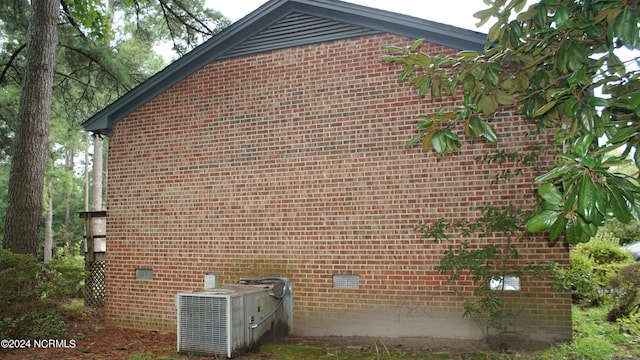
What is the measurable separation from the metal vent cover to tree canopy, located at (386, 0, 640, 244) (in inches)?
170

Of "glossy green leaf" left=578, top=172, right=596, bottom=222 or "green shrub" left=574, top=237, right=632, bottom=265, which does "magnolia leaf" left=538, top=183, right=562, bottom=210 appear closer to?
"glossy green leaf" left=578, top=172, right=596, bottom=222

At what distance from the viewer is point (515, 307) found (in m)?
6.17

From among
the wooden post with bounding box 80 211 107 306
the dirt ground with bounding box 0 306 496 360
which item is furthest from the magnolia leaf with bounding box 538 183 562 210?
the wooden post with bounding box 80 211 107 306

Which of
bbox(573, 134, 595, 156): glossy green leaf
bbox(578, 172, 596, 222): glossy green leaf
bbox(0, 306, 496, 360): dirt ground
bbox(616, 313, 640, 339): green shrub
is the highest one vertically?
bbox(573, 134, 595, 156): glossy green leaf

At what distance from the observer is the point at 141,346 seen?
7.20 meters

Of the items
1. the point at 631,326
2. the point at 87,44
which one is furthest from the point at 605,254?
the point at 87,44

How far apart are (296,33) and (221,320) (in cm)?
484

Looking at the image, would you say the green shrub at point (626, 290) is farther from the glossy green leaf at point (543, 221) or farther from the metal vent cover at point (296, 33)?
the glossy green leaf at point (543, 221)

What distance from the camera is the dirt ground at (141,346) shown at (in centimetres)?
627

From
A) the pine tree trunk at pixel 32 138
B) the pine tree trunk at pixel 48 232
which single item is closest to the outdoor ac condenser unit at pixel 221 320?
the pine tree trunk at pixel 32 138

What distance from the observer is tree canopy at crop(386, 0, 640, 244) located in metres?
1.92

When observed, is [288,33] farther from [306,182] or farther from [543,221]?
[543,221]

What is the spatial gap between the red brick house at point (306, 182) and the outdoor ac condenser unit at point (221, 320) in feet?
3.39

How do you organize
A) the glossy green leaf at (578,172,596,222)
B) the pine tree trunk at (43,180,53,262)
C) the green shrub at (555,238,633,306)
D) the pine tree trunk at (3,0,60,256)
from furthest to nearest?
the pine tree trunk at (43,180,53,262)
the pine tree trunk at (3,0,60,256)
the green shrub at (555,238,633,306)
the glossy green leaf at (578,172,596,222)
